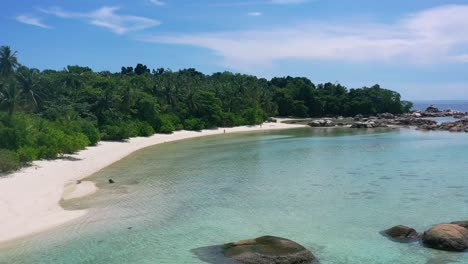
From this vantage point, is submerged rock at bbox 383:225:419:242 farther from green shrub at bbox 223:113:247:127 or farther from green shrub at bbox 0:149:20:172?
green shrub at bbox 223:113:247:127

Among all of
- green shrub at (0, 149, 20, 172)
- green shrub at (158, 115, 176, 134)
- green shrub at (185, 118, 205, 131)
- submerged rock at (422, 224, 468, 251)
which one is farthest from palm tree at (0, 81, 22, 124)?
submerged rock at (422, 224, 468, 251)

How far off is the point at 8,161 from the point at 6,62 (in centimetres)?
3859

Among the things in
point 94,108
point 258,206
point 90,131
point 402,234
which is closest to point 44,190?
point 258,206

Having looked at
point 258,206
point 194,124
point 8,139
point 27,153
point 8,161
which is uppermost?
point 8,139

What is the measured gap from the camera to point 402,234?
1959cm

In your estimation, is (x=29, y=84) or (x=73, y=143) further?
(x=29, y=84)

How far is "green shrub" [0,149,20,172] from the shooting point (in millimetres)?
31078

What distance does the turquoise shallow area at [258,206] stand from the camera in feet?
59.5

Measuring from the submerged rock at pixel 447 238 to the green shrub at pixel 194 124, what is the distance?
60859 millimetres

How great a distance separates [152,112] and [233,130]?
2059cm

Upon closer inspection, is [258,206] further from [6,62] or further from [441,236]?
[6,62]

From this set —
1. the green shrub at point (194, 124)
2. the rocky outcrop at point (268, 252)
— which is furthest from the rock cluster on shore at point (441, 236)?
the green shrub at point (194, 124)

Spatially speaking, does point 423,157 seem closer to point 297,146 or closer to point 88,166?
point 297,146

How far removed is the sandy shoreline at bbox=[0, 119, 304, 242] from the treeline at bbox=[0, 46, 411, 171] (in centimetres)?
189
